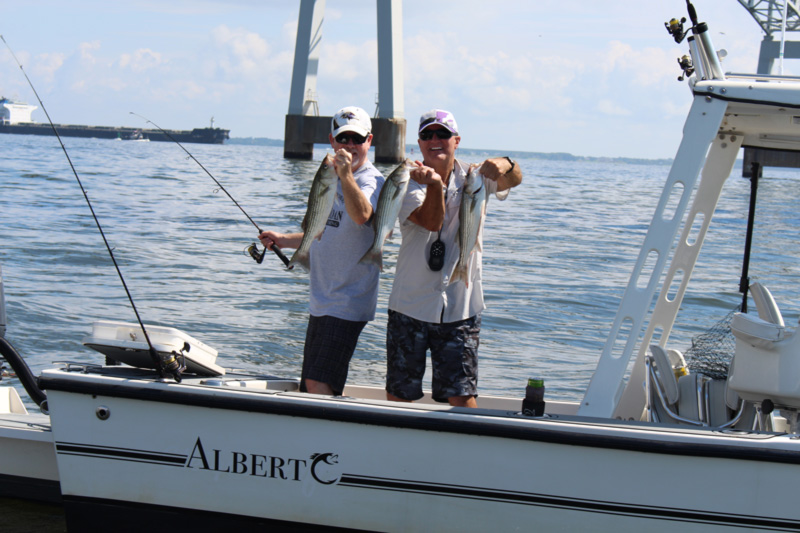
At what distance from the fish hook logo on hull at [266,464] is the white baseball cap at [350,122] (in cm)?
142

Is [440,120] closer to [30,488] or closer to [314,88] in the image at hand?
[30,488]

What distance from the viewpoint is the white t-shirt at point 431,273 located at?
395 centimetres

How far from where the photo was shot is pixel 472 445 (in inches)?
141

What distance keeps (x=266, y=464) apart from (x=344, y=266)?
93 centimetres

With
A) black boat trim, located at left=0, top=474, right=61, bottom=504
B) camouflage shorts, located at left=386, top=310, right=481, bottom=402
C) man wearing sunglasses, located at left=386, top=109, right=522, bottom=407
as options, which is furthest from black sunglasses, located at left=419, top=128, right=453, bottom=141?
black boat trim, located at left=0, top=474, right=61, bottom=504

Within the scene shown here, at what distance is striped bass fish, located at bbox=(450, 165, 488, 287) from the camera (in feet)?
12.4

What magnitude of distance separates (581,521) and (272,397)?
1343 mm

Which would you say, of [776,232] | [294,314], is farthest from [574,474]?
[776,232]

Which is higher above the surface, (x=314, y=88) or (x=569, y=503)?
(x=314, y=88)

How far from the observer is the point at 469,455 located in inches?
141

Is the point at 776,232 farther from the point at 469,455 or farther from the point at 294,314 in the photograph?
the point at 469,455

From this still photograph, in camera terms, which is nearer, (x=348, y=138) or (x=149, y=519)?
(x=149, y=519)

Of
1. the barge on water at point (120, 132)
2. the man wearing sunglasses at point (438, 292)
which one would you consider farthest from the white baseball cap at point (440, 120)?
the barge on water at point (120, 132)

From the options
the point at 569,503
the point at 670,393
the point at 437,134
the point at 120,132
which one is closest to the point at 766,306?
the point at 670,393
